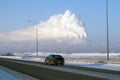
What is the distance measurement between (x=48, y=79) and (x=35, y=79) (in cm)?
110

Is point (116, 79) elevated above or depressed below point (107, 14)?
below

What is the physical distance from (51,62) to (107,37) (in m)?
9.20

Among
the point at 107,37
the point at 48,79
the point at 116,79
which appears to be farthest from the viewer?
the point at 107,37

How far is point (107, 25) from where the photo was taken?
162 feet

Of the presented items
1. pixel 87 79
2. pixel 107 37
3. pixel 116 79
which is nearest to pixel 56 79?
pixel 87 79

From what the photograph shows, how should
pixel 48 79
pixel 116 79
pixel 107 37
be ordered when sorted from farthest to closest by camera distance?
→ 1. pixel 107 37
2. pixel 48 79
3. pixel 116 79

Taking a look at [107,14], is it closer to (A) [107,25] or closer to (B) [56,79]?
(A) [107,25]

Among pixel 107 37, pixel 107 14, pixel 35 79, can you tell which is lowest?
pixel 35 79

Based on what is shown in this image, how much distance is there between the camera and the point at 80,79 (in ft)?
72.9

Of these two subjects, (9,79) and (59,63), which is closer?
(9,79)

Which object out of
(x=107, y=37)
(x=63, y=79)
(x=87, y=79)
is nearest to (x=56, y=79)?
(x=63, y=79)

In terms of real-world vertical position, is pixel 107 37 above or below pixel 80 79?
above

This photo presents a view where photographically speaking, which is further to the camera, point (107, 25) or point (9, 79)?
point (107, 25)

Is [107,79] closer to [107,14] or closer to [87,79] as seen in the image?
[87,79]
